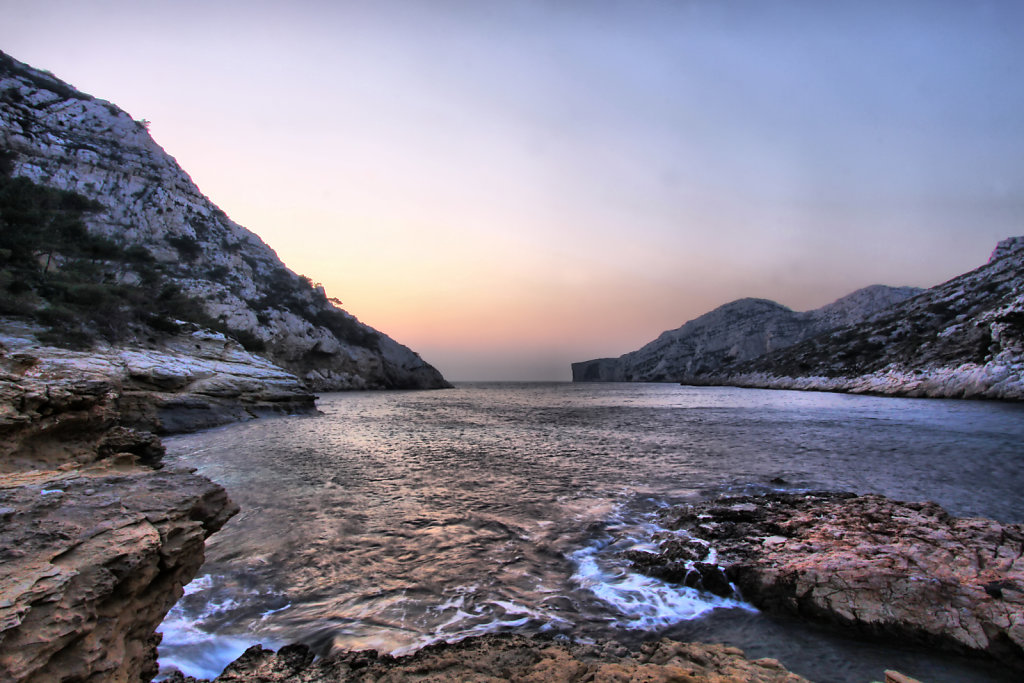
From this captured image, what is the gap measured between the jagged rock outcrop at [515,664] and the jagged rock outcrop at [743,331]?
13587 cm

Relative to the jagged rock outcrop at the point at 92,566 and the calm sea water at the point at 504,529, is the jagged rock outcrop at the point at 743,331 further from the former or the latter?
the jagged rock outcrop at the point at 92,566

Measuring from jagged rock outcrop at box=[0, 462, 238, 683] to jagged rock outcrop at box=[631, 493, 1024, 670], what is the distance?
19.1 feet

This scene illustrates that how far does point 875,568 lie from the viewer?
4801 millimetres

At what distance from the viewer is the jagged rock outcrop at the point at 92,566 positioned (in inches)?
91.6

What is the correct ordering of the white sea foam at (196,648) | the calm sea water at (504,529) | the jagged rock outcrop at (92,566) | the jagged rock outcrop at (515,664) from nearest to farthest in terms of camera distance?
the jagged rock outcrop at (92,566), the jagged rock outcrop at (515,664), the white sea foam at (196,648), the calm sea water at (504,529)

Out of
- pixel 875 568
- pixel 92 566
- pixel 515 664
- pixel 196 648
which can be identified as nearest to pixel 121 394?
pixel 196 648

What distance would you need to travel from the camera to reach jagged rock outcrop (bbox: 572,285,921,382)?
119688 mm

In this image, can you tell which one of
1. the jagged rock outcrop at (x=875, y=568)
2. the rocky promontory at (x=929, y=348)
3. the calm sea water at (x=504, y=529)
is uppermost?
the rocky promontory at (x=929, y=348)

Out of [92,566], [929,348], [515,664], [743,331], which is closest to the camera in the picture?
[92,566]

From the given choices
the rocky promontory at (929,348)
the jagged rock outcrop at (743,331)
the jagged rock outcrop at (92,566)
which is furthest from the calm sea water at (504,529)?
the jagged rock outcrop at (743,331)

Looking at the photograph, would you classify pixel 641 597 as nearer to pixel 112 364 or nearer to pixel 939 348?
pixel 112 364

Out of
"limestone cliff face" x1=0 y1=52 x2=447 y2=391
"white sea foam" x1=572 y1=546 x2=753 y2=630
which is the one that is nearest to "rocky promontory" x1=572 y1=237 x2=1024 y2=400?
"white sea foam" x1=572 y1=546 x2=753 y2=630

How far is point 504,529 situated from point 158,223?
65.0m

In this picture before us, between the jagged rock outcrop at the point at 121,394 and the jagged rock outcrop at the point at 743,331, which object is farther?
the jagged rock outcrop at the point at 743,331
